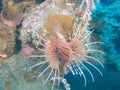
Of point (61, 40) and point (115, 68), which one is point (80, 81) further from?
point (61, 40)

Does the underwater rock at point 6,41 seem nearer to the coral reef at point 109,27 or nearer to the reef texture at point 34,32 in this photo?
the reef texture at point 34,32

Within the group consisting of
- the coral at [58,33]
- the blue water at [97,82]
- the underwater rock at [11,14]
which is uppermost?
the underwater rock at [11,14]

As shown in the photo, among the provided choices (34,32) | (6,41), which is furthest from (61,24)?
(6,41)

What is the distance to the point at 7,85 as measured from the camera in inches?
173

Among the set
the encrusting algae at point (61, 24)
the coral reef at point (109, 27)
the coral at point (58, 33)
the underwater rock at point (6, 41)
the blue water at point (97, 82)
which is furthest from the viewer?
the coral reef at point (109, 27)

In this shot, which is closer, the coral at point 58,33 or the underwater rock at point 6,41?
the coral at point 58,33

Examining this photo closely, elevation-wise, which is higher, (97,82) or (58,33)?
(58,33)

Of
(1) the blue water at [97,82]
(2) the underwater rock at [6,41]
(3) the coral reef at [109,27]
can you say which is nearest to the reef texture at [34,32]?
(2) the underwater rock at [6,41]

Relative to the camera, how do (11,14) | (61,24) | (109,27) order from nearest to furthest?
(61,24) < (11,14) < (109,27)

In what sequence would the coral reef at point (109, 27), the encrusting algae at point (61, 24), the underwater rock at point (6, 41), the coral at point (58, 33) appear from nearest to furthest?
the coral at point (58, 33)
the encrusting algae at point (61, 24)
the underwater rock at point (6, 41)
the coral reef at point (109, 27)

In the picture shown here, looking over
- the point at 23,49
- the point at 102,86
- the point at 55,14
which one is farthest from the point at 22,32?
the point at 102,86

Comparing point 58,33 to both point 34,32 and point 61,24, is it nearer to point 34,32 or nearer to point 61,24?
point 61,24

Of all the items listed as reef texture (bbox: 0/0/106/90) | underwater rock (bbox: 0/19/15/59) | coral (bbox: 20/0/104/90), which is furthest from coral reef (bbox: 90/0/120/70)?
underwater rock (bbox: 0/19/15/59)

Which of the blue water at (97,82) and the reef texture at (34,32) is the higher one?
the reef texture at (34,32)
